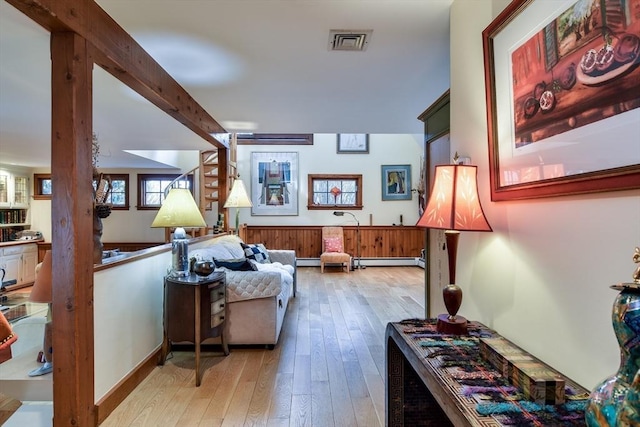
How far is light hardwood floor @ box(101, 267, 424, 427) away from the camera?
1911 mm

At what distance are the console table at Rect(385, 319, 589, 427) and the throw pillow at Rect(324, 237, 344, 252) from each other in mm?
5416

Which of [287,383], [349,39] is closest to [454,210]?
[349,39]

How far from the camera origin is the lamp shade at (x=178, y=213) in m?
2.65

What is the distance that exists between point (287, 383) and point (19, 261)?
272 inches

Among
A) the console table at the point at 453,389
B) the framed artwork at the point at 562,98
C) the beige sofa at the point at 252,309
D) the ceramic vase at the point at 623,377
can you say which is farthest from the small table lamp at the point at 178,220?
the ceramic vase at the point at 623,377

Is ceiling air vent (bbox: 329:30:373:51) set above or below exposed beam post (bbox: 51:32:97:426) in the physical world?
above

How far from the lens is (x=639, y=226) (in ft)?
2.57

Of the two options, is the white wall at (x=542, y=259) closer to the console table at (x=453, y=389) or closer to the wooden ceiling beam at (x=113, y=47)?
the console table at (x=453, y=389)

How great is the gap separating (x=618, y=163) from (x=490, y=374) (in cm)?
71

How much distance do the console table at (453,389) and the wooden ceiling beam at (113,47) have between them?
2.11 m

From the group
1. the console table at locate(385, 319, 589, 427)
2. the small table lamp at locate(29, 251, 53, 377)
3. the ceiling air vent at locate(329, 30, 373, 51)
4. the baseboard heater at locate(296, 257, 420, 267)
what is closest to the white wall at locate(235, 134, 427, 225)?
the baseboard heater at locate(296, 257, 420, 267)

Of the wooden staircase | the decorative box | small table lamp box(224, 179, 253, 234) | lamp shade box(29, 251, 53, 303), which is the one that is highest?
the wooden staircase

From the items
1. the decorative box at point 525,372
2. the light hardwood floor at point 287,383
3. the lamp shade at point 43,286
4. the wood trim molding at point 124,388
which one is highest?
the lamp shade at point 43,286

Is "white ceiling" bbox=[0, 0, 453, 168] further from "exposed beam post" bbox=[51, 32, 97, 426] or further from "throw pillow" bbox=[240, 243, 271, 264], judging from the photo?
"throw pillow" bbox=[240, 243, 271, 264]
